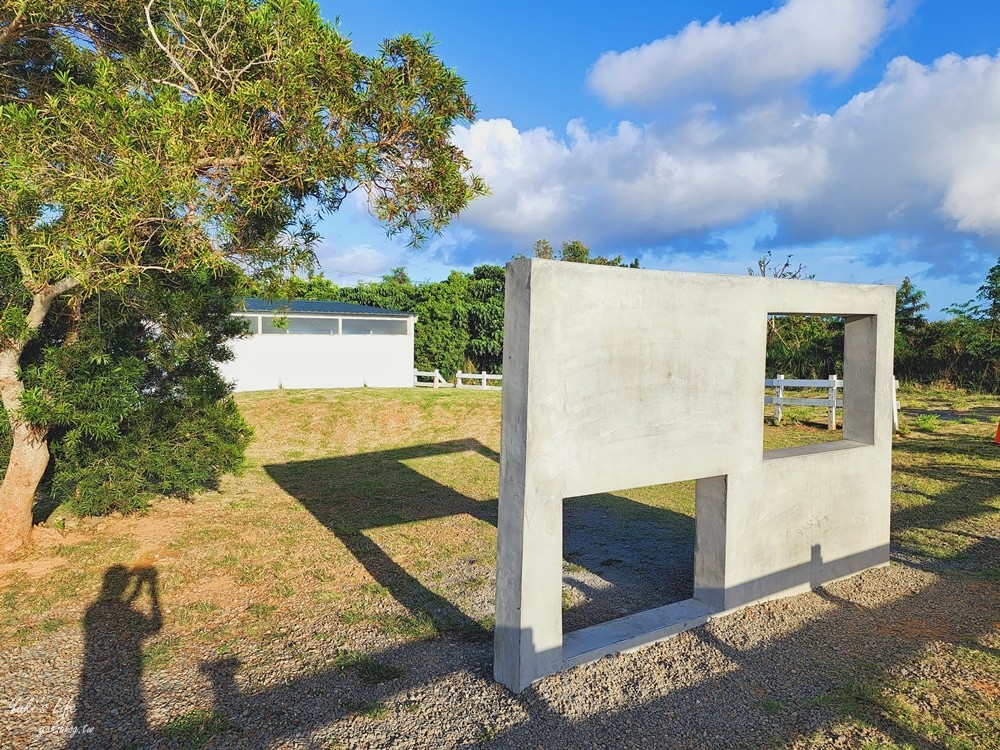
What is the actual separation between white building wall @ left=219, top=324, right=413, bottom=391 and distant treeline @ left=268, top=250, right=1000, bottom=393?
2.53 metres

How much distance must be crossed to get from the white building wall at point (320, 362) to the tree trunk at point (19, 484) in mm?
12182

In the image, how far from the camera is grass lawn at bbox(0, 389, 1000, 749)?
4297mm

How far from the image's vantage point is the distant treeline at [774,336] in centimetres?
2283

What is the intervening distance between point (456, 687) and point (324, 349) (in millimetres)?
18163

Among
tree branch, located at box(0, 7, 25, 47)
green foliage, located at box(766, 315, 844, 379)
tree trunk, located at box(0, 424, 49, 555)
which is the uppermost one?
tree branch, located at box(0, 7, 25, 47)

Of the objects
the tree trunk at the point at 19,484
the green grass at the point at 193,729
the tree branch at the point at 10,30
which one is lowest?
the green grass at the point at 193,729

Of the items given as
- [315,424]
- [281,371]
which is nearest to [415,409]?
[315,424]

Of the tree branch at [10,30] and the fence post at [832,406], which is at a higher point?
the tree branch at [10,30]

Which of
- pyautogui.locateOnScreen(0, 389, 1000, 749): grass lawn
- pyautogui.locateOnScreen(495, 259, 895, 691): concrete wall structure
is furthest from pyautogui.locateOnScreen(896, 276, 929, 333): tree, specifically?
pyautogui.locateOnScreen(495, 259, 895, 691): concrete wall structure

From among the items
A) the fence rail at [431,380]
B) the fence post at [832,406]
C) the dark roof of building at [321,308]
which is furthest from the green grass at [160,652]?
the fence rail at [431,380]

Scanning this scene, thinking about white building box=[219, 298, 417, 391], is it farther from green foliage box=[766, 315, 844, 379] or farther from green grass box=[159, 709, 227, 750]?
green grass box=[159, 709, 227, 750]

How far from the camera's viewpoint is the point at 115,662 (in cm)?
464

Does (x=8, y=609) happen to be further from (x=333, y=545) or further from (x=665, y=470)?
(x=665, y=470)

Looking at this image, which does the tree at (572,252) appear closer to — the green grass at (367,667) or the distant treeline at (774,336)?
the distant treeline at (774,336)
